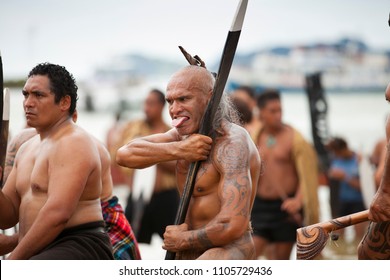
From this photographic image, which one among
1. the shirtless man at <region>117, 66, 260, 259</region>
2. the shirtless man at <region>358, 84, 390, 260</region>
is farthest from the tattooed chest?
the shirtless man at <region>358, 84, 390, 260</region>

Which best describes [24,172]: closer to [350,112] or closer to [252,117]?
[252,117]

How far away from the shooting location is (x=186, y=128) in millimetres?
5297

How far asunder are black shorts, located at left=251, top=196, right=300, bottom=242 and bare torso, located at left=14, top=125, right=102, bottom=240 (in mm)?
3659

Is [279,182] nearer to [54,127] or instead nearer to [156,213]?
[156,213]

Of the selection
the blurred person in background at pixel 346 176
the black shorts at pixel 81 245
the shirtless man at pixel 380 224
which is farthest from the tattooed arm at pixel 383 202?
the blurred person in background at pixel 346 176

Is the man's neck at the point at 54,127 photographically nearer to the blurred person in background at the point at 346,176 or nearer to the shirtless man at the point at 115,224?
the shirtless man at the point at 115,224

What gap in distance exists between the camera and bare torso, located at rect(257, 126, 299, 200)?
9.24 m

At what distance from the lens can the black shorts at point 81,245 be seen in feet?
17.3

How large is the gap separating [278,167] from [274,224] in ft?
1.85

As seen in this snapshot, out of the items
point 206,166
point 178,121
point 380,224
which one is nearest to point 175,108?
point 178,121

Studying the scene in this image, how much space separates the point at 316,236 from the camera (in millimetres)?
5297
